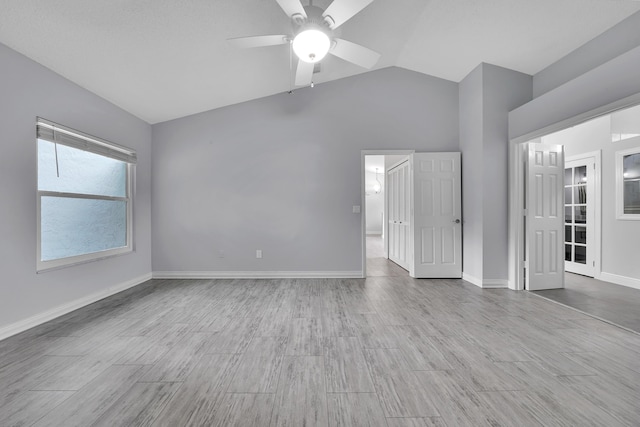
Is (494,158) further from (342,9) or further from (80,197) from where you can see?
(80,197)

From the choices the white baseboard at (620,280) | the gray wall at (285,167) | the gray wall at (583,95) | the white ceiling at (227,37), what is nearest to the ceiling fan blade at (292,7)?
the white ceiling at (227,37)

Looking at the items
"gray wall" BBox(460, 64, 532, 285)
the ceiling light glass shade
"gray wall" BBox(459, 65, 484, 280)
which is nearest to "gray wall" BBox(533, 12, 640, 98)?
"gray wall" BBox(460, 64, 532, 285)

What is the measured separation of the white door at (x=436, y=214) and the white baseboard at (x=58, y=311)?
14.0ft

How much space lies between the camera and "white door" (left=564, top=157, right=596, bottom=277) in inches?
173

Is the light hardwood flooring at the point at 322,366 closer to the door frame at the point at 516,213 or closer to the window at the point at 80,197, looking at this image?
the door frame at the point at 516,213

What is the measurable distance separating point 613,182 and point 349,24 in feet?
14.6

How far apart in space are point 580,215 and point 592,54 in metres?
2.77

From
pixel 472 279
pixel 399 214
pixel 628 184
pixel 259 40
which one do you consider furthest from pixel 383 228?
pixel 259 40

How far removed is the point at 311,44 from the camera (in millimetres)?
2146

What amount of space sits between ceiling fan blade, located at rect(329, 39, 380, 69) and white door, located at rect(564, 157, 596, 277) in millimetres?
4264

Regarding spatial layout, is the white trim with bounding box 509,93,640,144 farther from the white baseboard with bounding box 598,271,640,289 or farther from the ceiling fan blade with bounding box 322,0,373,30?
the white baseboard with bounding box 598,271,640,289

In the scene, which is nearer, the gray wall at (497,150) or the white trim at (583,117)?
the white trim at (583,117)

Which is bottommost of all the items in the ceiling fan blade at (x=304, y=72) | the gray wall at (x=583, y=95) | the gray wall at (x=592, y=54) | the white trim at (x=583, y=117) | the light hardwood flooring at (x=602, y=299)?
the light hardwood flooring at (x=602, y=299)

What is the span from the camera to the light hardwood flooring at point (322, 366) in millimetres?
1490
